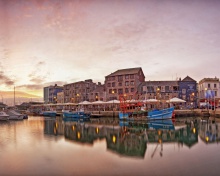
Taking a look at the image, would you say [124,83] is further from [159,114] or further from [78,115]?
[159,114]

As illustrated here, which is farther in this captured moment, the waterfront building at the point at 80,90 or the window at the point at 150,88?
the waterfront building at the point at 80,90

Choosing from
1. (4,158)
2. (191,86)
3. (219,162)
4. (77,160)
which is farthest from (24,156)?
(191,86)

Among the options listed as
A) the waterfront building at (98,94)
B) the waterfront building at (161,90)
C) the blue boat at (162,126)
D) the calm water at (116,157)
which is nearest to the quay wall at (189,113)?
the waterfront building at (161,90)

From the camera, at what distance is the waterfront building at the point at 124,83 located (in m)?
65.4

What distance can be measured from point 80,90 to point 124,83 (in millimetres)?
22754

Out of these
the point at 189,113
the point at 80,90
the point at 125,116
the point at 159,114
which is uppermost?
the point at 80,90

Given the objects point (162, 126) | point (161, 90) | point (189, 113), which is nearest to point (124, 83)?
point (161, 90)

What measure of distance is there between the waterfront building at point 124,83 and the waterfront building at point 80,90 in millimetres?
A: 12957

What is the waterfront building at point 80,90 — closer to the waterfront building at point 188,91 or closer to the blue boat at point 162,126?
the waterfront building at point 188,91

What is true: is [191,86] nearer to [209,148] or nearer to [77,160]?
[209,148]

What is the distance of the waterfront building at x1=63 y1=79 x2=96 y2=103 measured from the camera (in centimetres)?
8119

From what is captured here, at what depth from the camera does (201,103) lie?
64.9 metres

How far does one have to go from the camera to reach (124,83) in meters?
66.9

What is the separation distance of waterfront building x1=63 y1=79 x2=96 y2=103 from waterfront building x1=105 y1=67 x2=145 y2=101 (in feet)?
42.5
